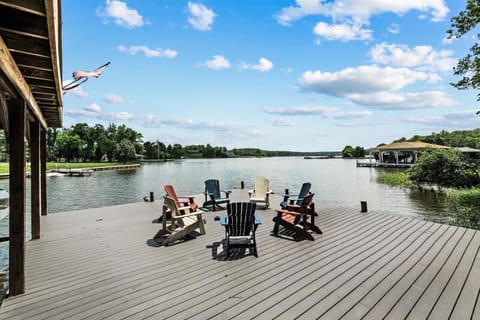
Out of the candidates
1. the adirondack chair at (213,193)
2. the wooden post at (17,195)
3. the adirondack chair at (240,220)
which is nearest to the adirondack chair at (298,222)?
the adirondack chair at (240,220)

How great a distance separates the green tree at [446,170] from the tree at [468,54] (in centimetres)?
852

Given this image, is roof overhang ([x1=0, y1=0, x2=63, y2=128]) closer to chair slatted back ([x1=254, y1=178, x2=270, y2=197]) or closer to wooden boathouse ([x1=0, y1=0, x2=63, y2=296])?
wooden boathouse ([x1=0, y1=0, x2=63, y2=296])

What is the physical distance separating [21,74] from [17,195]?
1326 mm

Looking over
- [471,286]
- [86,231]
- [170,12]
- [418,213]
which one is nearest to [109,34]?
[170,12]

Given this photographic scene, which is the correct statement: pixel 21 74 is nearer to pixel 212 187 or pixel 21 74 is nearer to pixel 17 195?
pixel 17 195

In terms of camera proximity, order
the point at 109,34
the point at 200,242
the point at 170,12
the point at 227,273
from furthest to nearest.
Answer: the point at 109,34 → the point at 170,12 → the point at 200,242 → the point at 227,273

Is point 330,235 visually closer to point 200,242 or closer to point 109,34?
point 200,242

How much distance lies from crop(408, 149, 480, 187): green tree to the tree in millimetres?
8519

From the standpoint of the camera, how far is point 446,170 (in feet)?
57.1

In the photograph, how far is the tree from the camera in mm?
10227

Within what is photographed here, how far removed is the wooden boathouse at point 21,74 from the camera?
1848mm

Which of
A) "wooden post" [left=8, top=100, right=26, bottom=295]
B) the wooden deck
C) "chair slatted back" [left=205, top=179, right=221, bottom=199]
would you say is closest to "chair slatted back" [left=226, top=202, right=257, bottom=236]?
the wooden deck

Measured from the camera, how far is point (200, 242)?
4516mm

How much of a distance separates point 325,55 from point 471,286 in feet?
35.9
